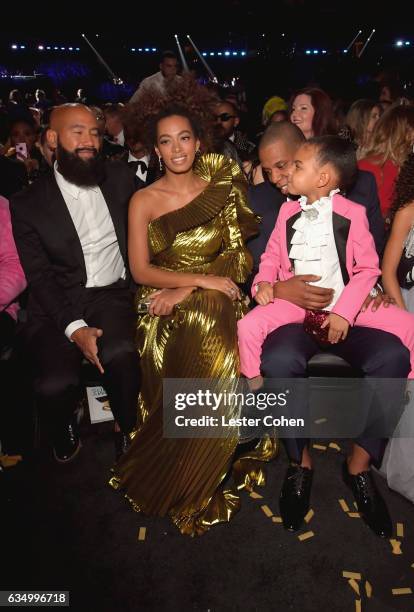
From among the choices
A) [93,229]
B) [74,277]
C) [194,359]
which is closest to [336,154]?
[194,359]

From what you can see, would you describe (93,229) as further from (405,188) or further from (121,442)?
(405,188)

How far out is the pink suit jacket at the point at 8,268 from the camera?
8.93 feet

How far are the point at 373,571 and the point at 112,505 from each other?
1368 millimetres

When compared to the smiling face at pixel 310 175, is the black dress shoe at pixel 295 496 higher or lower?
lower

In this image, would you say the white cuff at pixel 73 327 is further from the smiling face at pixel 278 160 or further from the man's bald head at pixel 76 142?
the smiling face at pixel 278 160

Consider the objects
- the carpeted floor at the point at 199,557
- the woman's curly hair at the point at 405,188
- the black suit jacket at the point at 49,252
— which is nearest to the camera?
the carpeted floor at the point at 199,557

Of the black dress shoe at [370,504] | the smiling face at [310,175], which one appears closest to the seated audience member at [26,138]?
the smiling face at [310,175]

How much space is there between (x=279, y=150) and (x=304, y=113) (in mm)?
1261

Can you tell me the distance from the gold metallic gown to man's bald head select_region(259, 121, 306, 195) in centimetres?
24

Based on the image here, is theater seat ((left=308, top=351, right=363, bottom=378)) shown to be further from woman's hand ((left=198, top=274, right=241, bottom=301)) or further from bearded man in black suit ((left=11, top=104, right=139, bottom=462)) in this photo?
bearded man in black suit ((left=11, top=104, right=139, bottom=462))

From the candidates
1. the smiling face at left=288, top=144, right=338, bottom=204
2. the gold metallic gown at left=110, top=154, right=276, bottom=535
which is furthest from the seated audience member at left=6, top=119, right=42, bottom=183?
the smiling face at left=288, top=144, right=338, bottom=204

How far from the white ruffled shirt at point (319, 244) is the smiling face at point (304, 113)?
1.68 meters

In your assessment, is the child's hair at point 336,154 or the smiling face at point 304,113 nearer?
the child's hair at point 336,154


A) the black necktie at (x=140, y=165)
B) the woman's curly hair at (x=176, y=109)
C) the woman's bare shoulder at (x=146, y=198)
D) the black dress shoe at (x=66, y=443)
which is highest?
the woman's curly hair at (x=176, y=109)
